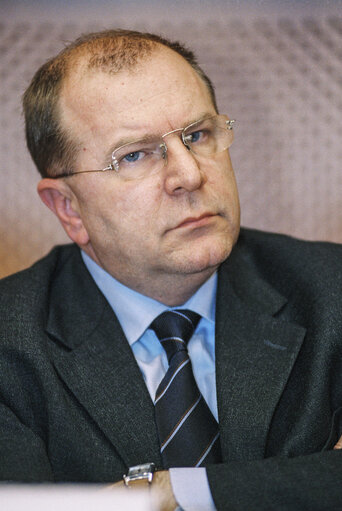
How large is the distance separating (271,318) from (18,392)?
2.56 feet

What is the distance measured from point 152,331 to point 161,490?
0.58 metres

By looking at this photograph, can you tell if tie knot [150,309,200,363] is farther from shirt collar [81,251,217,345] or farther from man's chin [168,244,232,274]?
man's chin [168,244,232,274]

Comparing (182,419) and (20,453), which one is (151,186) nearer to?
(182,419)

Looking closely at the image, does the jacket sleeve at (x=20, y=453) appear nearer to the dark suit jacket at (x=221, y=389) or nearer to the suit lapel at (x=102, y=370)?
the dark suit jacket at (x=221, y=389)

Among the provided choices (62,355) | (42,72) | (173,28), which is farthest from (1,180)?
(62,355)

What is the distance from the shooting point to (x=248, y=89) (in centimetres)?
278

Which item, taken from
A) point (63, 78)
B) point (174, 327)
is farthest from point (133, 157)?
point (174, 327)

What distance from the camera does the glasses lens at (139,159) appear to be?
1791 mm

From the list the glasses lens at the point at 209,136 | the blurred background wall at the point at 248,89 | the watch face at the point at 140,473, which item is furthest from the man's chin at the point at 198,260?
the blurred background wall at the point at 248,89

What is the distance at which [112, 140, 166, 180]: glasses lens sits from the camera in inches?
70.5

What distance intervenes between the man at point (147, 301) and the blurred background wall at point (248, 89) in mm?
680

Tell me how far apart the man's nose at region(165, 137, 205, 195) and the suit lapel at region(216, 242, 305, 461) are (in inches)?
16.1

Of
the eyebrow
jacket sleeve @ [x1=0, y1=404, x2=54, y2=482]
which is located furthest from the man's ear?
jacket sleeve @ [x1=0, y1=404, x2=54, y2=482]

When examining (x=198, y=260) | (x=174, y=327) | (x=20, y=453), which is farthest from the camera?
(x=174, y=327)
